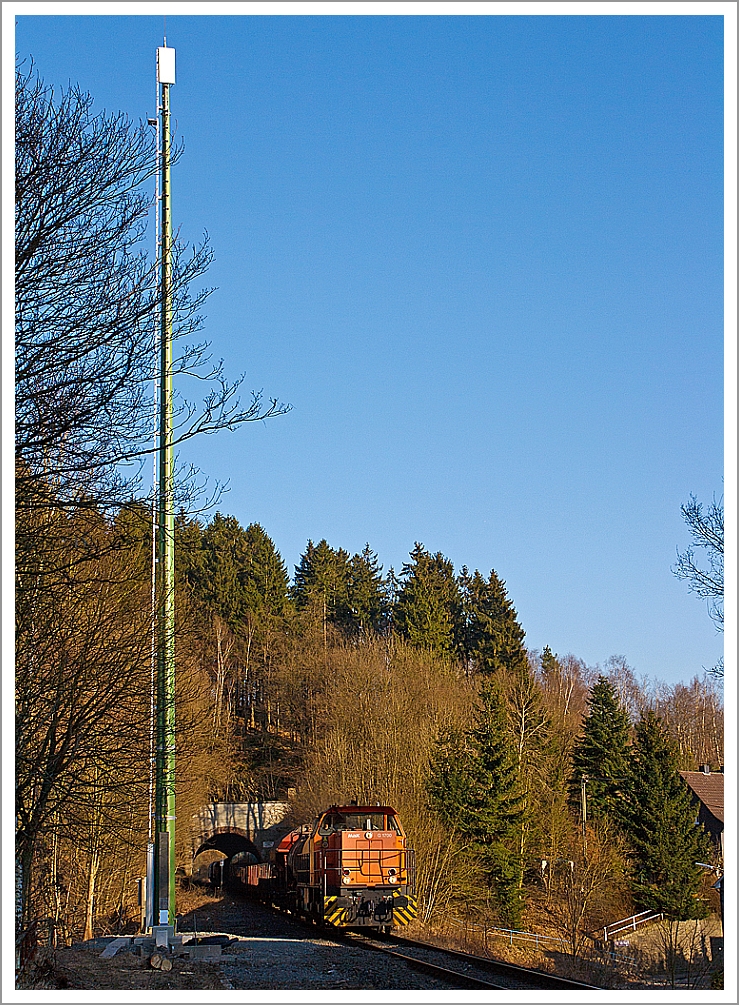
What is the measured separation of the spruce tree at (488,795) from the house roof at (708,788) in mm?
7784

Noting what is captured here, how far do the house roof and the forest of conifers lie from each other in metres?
1.00

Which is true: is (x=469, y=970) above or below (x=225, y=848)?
above

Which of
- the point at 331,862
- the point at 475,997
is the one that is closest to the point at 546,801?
the point at 331,862

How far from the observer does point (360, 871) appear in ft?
61.6

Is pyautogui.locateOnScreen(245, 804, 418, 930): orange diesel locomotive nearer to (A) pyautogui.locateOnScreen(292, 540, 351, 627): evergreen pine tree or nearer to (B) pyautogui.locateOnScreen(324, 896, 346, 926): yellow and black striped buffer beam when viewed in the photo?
(B) pyautogui.locateOnScreen(324, 896, 346, 926): yellow and black striped buffer beam

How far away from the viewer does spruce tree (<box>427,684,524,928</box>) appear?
103ft

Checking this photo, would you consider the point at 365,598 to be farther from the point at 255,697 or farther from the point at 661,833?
the point at 661,833

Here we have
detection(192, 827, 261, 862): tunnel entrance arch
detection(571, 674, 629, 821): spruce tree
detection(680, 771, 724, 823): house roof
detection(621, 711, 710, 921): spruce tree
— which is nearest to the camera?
detection(621, 711, 710, 921): spruce tree

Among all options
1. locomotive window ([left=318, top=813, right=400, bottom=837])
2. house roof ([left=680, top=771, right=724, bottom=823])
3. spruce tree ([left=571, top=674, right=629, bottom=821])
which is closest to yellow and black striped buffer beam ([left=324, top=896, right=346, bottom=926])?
locomotive window ([left=318, top=813, right=400, bottom=837])

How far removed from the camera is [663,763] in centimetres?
3538

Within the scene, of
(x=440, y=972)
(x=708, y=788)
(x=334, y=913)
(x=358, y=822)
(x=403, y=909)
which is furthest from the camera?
(x=708, y=788)

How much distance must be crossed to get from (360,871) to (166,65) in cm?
1441

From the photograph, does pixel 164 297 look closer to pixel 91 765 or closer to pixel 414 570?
pixel 91 765

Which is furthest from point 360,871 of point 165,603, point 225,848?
point 225,848
